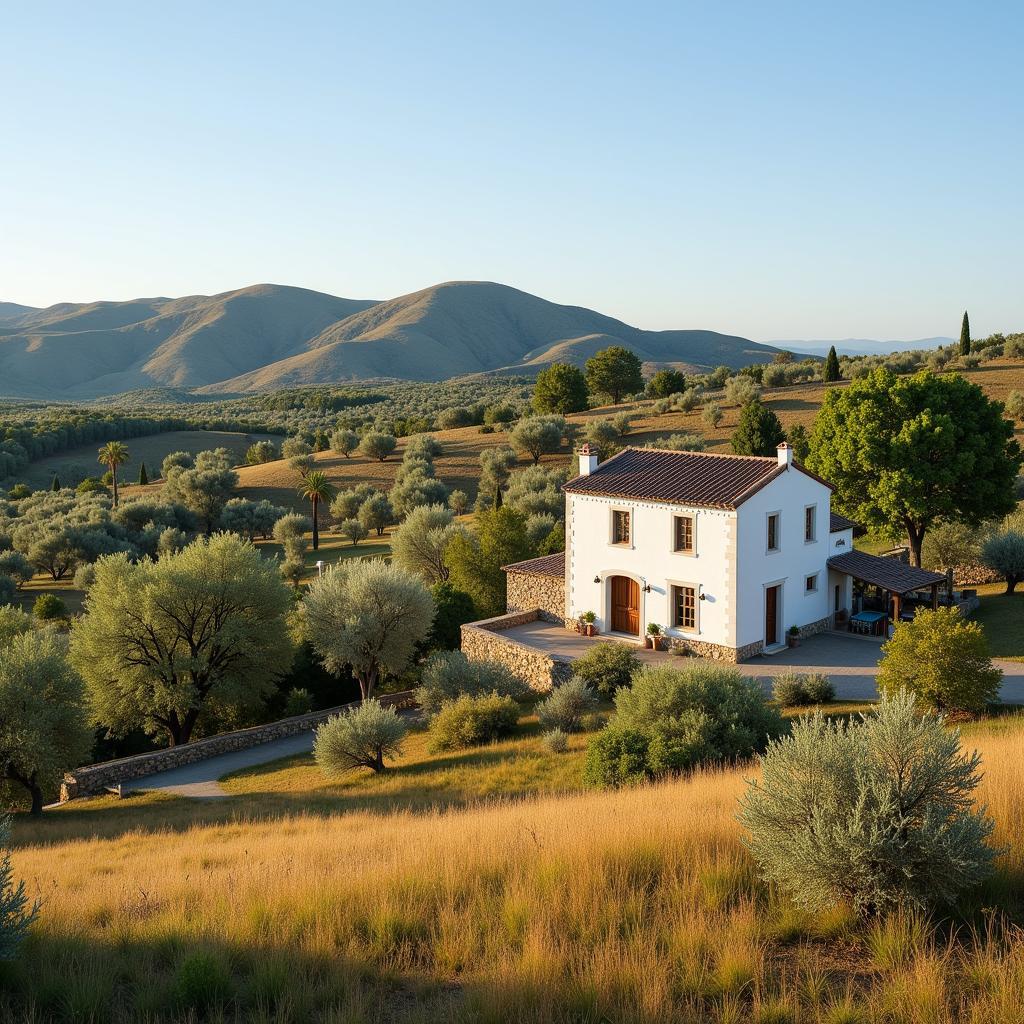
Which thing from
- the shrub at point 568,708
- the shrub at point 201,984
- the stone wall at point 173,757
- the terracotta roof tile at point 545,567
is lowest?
the stone wall at point 173,757

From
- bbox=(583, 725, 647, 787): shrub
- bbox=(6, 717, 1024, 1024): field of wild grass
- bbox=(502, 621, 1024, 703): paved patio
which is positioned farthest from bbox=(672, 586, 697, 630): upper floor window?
→ bbox=(6, 717, 1024, 1024): field of wild grass

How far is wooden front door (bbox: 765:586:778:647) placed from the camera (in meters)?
27.8

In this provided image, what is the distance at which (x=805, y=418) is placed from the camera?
62750 mm

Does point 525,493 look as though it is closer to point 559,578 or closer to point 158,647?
point 559,578

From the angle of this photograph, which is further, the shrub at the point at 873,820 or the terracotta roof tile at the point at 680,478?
the terracotta roof tile at the point at 680,478

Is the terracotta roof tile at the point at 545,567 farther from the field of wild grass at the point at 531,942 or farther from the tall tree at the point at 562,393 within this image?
the tall tree at the point at 562,393

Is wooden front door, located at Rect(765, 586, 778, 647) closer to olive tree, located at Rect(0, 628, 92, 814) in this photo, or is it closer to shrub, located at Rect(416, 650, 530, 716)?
shrub, located at Rect(416, 650, 530, 716)

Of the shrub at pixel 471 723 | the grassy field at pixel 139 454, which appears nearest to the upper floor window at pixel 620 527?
the shrub at pixel 471 723

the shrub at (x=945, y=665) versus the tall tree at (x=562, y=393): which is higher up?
the tall tree at (x=562, y=393)

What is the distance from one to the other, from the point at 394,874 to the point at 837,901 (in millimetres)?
3618

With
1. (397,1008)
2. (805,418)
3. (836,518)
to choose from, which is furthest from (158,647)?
(805,418)

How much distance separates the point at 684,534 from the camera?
27.8 metres

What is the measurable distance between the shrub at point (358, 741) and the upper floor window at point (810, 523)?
1376 cm

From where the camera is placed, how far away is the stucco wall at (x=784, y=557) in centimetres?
2681
